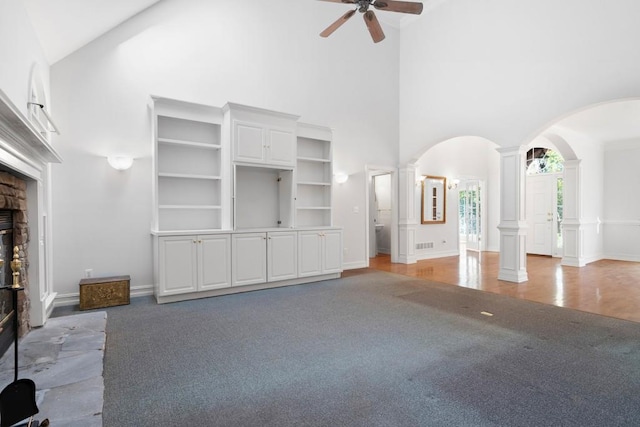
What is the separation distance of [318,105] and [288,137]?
1.40m

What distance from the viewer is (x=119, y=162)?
4289 mm

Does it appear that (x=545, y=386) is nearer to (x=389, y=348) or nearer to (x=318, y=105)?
(x=389, y=348)

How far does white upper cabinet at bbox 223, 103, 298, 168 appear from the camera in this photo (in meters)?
4.66

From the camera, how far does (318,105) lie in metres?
6.15

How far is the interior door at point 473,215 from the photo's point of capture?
9180mm

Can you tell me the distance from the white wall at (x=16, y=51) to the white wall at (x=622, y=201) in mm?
→ 10329

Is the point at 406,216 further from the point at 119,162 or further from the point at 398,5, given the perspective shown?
the point at 119,162

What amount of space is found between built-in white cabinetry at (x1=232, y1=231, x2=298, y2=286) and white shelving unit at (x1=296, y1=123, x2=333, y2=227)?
2.87 feet

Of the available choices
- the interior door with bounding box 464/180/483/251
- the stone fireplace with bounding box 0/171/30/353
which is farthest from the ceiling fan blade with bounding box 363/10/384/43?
the interior door with bounding box 464/180/483/251

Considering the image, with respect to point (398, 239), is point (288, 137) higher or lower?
higher

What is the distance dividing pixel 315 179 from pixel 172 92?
2.61 m

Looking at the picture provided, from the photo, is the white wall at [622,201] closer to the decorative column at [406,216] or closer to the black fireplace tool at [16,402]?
the decorative column at [406,216]

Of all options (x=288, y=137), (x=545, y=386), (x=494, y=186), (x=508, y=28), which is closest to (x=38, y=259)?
(x=288, y=137)

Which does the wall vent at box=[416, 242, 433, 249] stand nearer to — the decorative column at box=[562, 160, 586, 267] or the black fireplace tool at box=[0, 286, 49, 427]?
the decorative column at box=[562, 160, 586, 267]
